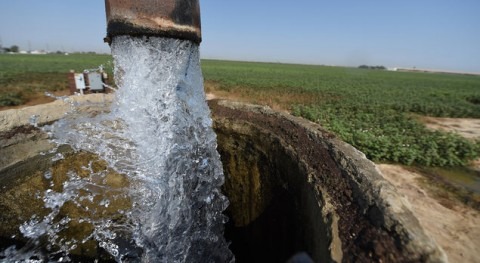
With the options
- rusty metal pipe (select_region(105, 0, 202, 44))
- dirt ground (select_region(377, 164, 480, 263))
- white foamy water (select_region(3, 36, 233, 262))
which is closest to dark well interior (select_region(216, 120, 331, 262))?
white foamy water (select_region(3, 36, 233, 262))

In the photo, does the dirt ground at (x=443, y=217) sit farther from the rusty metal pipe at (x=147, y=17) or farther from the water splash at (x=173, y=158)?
the rusty metal pipe at (x=147, y=17)

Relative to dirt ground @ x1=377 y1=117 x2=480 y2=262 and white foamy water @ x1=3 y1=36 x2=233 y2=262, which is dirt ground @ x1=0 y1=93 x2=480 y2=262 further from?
white foamy water @ x1=3 y1=36 x2=233 y2=262

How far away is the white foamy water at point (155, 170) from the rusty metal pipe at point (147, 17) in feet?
1.39

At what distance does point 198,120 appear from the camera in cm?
331

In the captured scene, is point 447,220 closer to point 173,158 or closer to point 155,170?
point 173,158

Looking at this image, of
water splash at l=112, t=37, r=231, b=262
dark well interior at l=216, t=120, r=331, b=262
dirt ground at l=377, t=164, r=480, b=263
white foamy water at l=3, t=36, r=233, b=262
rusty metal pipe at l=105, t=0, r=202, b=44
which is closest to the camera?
rusty metal pipe at l=105, t=0, r=202, b=44

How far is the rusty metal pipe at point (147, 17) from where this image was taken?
5.56 feet

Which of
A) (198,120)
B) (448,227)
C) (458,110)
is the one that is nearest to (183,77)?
(198,120)

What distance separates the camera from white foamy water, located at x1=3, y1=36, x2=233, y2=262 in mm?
2609

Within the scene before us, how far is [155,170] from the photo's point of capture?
10.1 feet

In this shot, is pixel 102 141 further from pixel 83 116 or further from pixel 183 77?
pixel 183 77

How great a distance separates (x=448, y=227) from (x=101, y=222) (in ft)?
14.7

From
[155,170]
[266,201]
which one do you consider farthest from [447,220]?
[155,170]

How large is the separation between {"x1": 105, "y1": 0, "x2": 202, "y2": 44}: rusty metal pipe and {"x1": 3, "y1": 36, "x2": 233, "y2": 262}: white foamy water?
0.42 meters
